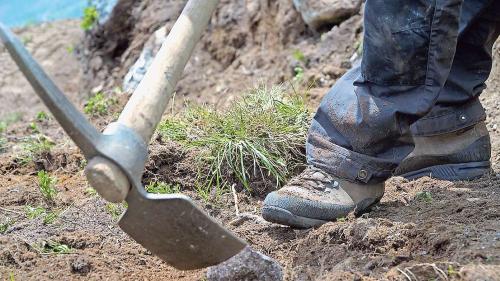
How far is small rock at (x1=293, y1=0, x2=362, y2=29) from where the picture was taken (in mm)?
5059

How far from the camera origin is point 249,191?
10.3 feet

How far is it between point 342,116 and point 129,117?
88 centimetres

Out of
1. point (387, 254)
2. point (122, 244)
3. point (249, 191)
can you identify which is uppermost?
point (387, 254)

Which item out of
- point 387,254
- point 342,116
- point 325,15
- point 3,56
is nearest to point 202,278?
point 387,254

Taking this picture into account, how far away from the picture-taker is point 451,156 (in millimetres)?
3098

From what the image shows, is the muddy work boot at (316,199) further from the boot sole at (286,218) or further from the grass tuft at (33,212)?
the grass tuft at (33,212)

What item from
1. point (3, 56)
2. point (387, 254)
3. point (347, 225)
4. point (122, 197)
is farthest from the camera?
point (3, 56)

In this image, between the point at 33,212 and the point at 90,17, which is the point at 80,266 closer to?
the point at 33,212

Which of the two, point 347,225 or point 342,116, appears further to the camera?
point 342,116

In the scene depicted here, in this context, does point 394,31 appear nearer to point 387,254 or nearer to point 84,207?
point 387,254

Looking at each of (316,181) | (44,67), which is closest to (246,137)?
(316,181)

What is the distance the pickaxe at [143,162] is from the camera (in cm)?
189

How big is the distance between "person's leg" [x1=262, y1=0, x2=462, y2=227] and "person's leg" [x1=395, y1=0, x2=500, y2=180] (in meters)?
0.46

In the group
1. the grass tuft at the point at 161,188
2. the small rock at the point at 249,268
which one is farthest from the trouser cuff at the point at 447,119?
the small rock at the point at 249,268
